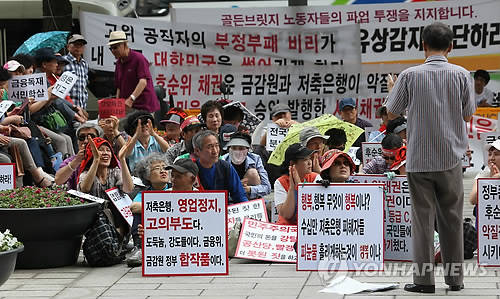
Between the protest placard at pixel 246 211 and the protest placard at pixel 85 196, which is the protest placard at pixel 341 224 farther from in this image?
the protest placard at pixel 85 196

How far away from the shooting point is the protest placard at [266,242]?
33.5 ft

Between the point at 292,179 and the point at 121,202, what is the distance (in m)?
1.73

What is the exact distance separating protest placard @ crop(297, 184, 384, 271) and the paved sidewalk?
0.71 feet

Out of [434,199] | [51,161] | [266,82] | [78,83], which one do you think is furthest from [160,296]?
[266,82]

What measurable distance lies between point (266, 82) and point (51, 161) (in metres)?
5.96

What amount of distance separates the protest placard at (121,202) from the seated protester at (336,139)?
2.86m

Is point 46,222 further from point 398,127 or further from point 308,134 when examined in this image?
point 398,127

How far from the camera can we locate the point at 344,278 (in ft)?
30.0

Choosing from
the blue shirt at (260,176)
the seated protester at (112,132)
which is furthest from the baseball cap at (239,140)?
the seated protester at (112,132)

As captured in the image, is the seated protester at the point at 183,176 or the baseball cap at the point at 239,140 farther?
the baseball cap at the point at 239,140

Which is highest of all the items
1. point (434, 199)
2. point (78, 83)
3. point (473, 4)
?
point (473, 4)

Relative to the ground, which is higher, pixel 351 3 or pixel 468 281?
pixel 351 3

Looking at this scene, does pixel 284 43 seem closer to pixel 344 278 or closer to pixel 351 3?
pixel 351 3

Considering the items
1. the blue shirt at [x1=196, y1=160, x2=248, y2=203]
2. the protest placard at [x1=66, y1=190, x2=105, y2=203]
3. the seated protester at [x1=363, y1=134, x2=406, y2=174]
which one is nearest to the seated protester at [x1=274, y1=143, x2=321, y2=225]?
the blue shirt at [x1=196, y1=160, x2=248, y2=203]
